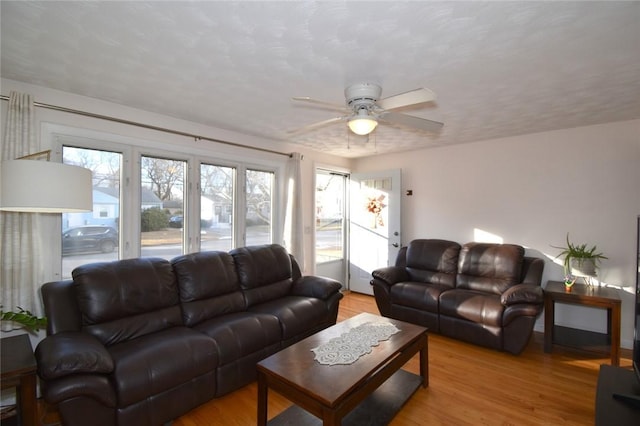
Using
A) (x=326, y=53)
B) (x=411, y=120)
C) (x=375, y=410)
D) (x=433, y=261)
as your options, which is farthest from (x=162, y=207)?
(x=433, y=261)

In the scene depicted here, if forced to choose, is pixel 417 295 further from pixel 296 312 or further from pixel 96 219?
pixel 96 219

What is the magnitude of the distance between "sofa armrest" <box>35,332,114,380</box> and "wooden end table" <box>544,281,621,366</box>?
12.8 feet

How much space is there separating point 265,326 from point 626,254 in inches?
155

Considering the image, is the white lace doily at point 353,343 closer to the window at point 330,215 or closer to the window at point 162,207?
the window at point 162,207

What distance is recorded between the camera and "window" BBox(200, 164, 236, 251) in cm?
357

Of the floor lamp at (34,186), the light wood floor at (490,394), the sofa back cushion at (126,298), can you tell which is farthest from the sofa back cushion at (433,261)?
the floor lamp at (34,186)

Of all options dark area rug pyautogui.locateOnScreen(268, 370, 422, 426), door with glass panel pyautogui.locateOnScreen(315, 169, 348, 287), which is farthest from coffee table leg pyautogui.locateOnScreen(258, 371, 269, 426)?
door with glass panel pyautogui.locateOnScreen(315, 169, 348, 287)

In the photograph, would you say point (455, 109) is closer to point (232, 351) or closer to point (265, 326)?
point (265, 326)

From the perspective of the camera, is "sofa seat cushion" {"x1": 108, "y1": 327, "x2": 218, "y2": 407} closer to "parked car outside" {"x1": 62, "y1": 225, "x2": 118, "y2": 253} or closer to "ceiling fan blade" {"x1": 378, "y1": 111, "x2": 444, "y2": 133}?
"parked car outside" {"x1": 62, "y1": 225, "x2": 118, "y2": 253}

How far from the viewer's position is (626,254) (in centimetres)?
325

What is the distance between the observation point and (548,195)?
Answer: 3.72 m

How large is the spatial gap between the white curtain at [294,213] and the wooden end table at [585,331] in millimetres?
2962

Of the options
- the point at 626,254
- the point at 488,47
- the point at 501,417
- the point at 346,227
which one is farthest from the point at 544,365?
the point at 346,227

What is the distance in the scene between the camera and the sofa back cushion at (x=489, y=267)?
3.52m
